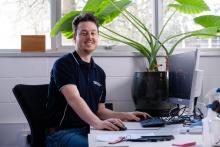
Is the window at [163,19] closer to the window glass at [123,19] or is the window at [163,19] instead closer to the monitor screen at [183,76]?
the window glass at [123,19]

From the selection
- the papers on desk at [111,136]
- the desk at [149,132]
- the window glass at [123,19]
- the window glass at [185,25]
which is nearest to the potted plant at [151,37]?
the window glass at [123,19]

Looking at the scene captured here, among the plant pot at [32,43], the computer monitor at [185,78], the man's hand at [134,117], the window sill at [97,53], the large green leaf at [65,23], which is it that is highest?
the large green leaf at [65,23]

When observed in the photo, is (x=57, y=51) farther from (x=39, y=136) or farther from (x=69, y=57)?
(x=39, y=136)

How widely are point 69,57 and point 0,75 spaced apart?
0.96 m

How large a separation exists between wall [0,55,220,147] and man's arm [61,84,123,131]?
0.87m

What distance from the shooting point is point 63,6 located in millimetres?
2883

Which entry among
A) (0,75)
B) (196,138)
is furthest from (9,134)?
(196,138)

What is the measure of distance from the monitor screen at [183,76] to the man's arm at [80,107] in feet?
1.46

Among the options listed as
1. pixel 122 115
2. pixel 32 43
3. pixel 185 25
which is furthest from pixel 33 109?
pixel 185 25

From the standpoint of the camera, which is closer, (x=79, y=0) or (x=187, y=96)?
(x=187, y=96)

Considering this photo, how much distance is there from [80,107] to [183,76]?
0.63m

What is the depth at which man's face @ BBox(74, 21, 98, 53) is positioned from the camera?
2062mm

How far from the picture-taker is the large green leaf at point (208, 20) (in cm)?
250

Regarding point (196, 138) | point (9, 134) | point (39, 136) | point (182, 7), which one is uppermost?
point (182, 7)
